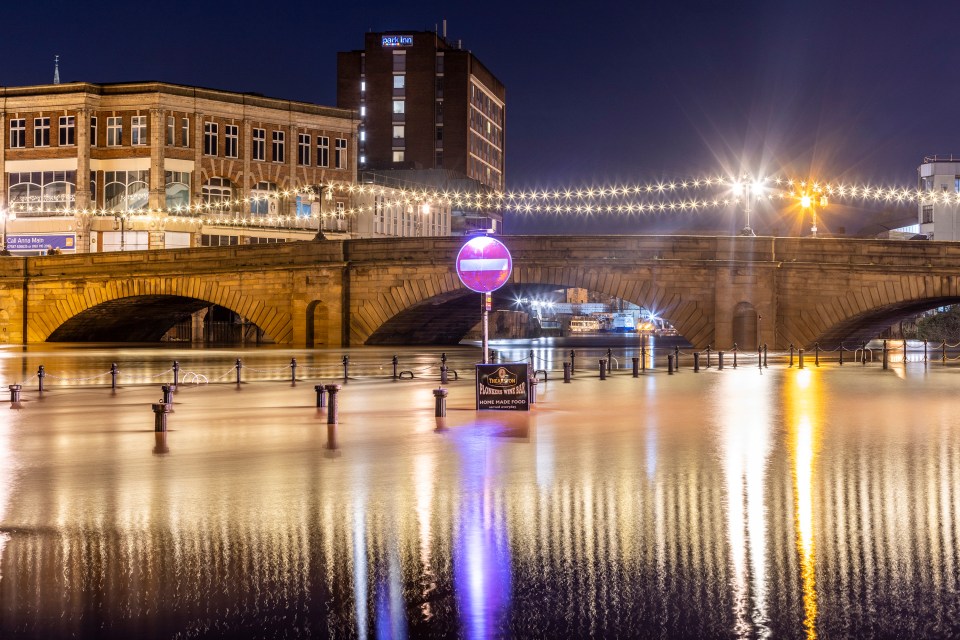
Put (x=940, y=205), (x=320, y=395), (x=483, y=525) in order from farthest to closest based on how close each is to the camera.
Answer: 1. (x=940, y=205)
2. (x=320, y=395)
3. (x=483, y=525)

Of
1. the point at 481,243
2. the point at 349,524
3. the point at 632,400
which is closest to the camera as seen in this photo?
the point at 349,524

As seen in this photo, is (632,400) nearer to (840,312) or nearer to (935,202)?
(840,312)

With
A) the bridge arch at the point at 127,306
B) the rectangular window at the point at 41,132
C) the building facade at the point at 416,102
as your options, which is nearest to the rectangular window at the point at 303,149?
the bridge arch at the point at 127,306

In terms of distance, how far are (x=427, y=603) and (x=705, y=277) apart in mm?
46865

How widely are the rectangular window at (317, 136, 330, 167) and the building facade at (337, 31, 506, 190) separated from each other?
4142cm

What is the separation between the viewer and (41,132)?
303 feet

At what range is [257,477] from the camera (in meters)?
14.2

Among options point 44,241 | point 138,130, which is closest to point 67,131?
point 138,130

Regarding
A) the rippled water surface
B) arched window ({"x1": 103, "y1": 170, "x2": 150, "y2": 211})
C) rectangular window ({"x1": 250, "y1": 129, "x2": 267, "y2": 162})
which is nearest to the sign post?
the rippled water surface

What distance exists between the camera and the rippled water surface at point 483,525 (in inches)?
316

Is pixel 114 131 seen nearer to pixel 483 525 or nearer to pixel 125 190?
pixel 125 190

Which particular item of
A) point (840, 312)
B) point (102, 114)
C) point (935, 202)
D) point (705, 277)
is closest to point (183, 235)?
point (102, 114)

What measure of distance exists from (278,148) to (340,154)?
6.07 m

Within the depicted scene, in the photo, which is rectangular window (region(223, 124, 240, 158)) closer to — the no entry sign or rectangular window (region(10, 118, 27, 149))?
rectangular window (region(10, 118, 27, 149))
